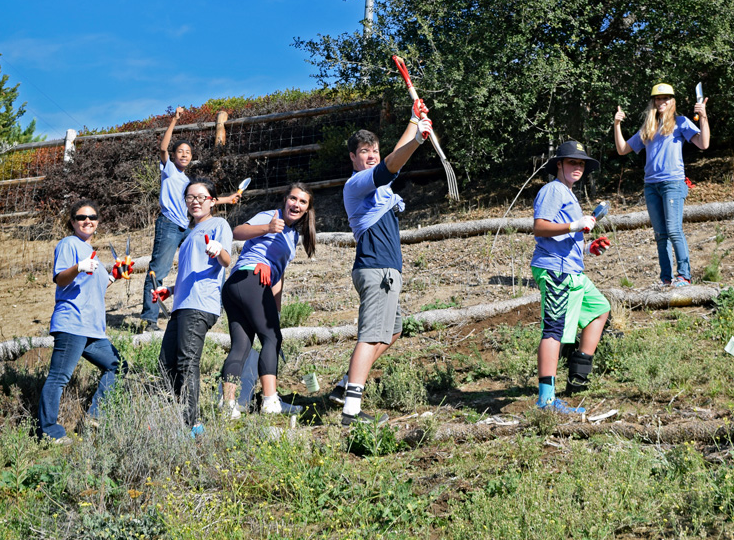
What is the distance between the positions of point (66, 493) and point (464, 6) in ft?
31.3

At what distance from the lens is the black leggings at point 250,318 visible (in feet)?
17.2

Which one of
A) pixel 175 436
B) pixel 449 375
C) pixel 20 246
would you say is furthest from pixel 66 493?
pixel 20 246

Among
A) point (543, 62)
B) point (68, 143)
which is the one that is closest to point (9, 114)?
point (68, 143)

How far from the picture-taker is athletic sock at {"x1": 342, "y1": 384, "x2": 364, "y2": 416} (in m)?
4.76

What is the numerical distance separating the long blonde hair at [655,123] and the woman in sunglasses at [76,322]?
5.23m

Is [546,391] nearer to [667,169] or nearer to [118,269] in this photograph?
[118,269]

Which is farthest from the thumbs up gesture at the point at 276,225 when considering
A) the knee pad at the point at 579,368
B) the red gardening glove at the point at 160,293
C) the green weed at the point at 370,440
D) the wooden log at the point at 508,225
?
the wooden log at the point at 508,225

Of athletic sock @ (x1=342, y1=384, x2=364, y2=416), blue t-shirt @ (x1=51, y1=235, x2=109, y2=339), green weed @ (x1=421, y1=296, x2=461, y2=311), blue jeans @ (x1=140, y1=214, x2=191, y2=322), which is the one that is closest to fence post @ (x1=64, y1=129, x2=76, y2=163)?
blue jeans @ (x1=140, y1=214, x2=191, y2=322)

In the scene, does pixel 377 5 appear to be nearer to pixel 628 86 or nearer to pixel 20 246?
pixel 628 86

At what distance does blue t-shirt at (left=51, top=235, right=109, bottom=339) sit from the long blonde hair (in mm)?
5358

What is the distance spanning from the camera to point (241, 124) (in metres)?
15.5

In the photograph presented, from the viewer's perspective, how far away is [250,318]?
17.3 feet

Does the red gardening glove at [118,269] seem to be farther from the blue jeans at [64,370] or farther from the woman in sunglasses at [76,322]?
the blue jeans at [64,370]

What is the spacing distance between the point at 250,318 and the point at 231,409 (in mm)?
665
